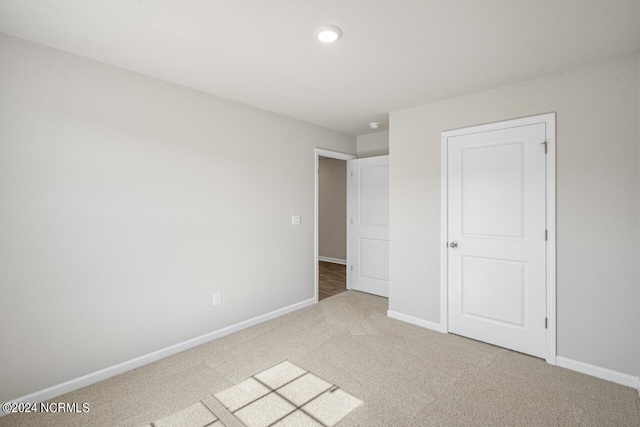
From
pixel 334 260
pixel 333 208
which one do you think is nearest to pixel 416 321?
pixel 334 260

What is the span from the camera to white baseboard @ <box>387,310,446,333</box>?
3.29 meters

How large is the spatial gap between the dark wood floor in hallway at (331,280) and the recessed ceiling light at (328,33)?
3.36 metres

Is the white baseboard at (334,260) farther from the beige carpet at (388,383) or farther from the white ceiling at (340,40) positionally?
the white ceiling at (340,40)

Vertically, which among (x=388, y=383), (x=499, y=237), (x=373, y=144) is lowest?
(x=388, y=383)

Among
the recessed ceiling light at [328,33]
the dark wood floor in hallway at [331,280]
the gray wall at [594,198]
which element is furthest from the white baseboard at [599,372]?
the recessed ceiling light at [328,33]

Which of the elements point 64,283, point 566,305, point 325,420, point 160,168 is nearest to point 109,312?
point 64,283

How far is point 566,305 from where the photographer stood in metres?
2.56

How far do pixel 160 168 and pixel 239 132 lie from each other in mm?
930

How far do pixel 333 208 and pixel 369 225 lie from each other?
8.77 ft

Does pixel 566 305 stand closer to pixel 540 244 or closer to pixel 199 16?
pixel 540 244

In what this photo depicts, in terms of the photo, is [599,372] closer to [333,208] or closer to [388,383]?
[388,383]

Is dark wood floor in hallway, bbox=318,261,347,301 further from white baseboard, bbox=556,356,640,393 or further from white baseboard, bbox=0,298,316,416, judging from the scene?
white baseboard, bbox=556,356,640,393

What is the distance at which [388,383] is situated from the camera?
2.32 m

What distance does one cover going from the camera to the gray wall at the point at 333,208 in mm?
7016
